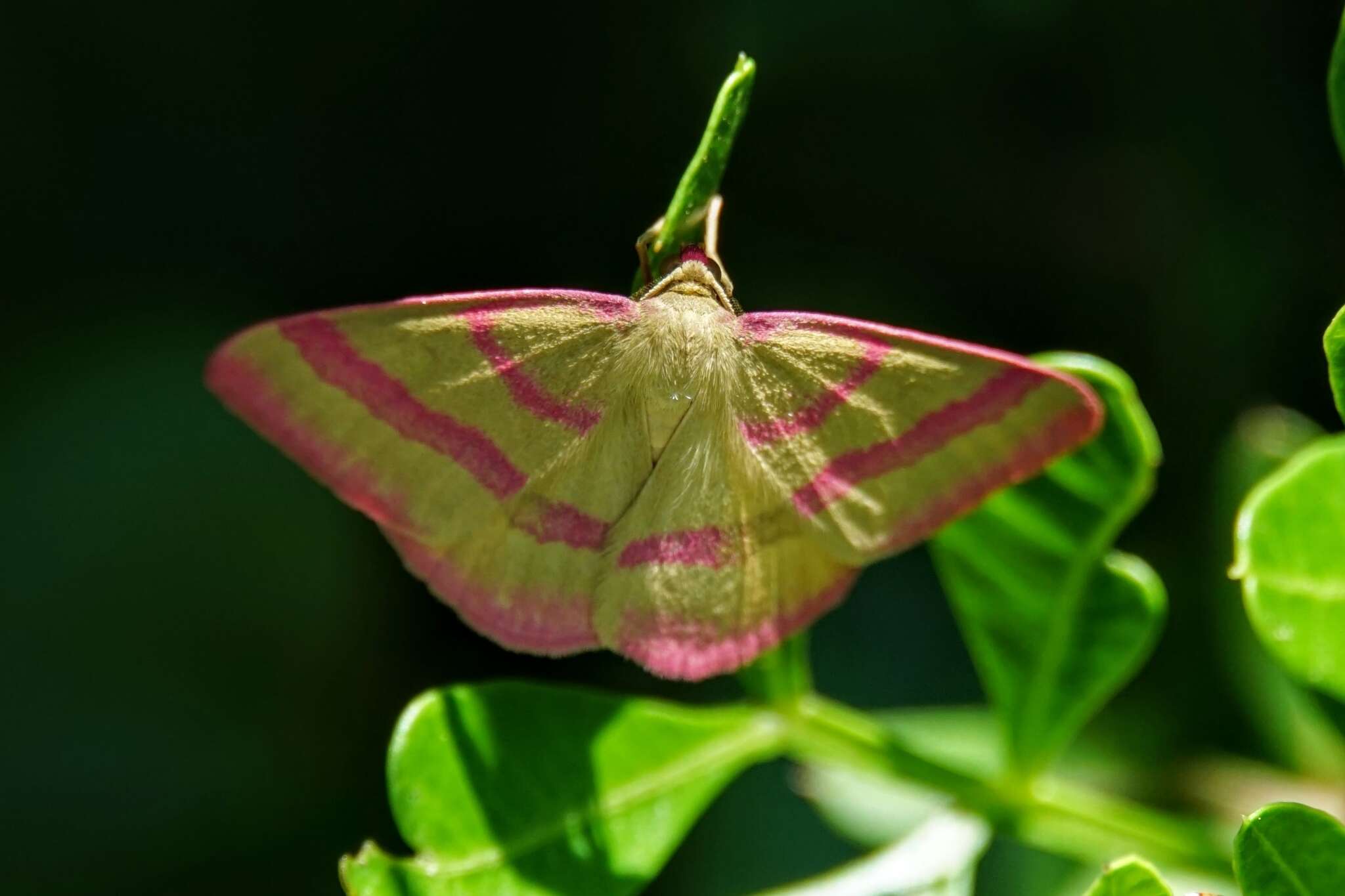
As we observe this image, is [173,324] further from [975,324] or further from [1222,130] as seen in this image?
[1222,130]

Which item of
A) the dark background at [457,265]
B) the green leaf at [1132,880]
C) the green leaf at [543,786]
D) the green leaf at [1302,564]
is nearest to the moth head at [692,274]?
the green leaf at [543,786]

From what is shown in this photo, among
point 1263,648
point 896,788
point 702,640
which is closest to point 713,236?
point 702,640

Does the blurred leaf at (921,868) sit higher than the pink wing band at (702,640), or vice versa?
the pink wing band at (702,640)

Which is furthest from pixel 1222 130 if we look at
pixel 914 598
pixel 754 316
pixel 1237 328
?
pixel 754 316

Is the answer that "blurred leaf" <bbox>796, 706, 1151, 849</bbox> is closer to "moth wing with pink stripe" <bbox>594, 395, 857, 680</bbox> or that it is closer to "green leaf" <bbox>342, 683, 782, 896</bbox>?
"green leaf" <bbox>342, 683, 782, 896</bbox>

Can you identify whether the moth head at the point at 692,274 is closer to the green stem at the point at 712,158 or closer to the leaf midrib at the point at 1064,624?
the green stem at the point at 712,158

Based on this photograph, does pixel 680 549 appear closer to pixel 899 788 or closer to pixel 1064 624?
pixel 1064 624
